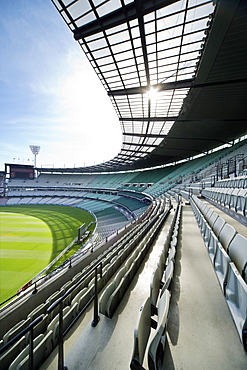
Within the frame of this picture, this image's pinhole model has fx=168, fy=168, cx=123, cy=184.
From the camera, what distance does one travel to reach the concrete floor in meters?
1.70

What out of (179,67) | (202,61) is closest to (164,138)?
(179,67)

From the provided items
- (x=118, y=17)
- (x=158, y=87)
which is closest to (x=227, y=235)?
(x=118, y=17)

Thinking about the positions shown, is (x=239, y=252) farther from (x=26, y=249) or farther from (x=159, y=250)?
(x=26, y=249)

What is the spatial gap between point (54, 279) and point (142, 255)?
4314mm

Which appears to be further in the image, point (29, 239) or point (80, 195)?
point (80, 195)

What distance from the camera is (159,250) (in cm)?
504

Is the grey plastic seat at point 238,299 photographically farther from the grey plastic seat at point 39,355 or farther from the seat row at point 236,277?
the grey plastic seat at point 39,355

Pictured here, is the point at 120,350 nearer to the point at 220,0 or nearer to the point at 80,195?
the point at 220,0

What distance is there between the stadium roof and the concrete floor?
8130mm

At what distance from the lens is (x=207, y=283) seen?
9.71ft

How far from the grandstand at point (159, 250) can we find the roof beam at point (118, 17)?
0.14 ft

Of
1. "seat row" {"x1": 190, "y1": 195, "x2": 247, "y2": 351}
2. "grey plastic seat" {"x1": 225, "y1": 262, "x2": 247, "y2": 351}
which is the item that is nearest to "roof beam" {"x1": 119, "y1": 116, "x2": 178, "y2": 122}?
"seat row" {"x1": 190, "y1": 195, "x2": 247, "y2": 351}

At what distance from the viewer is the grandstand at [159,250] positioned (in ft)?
5.98

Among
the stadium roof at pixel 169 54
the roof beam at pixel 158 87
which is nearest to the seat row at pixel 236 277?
the stadium roof at pixel 169 54
